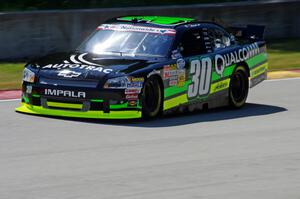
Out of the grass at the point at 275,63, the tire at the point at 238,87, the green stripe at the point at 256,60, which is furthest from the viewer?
the grass at the point at 275,63

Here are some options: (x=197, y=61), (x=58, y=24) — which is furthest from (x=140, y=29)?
(x=58, y=24)

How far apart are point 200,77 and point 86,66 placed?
1733 millimetres

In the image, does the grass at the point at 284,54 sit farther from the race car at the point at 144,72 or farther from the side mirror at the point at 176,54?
the side mirror at the point at 176,54

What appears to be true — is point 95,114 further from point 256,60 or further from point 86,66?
point 256,60

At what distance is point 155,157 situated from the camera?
889 centimetres

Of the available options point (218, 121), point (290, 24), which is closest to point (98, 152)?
point (218, 121)

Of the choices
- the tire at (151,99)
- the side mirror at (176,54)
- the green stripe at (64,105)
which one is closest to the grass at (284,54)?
the side mirror at (176,54)

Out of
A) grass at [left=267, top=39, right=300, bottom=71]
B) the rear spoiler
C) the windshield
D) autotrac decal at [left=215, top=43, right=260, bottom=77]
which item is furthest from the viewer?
grass at [left=267, top=39, right=300, bottom=71]

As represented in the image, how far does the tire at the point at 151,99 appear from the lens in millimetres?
10945

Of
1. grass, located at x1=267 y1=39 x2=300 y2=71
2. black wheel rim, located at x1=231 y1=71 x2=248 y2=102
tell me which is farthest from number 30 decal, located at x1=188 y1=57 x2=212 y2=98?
grass, located at x1=267 y1=39 x2=300 y2=71

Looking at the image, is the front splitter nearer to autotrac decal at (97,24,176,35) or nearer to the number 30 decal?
the number 30 decal

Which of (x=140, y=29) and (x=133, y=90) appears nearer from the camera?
(x=133, y=90)

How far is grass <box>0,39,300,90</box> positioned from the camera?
15312 mm

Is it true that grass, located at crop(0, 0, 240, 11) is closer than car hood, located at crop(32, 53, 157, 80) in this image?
No
